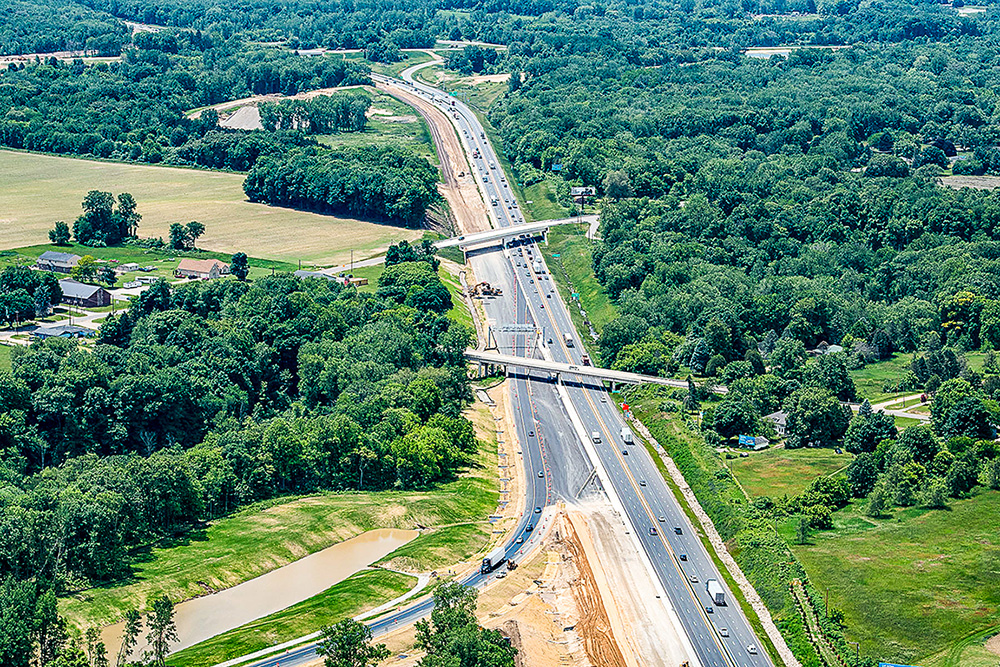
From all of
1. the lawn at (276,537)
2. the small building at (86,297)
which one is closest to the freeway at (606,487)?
the lawn at (276,537)

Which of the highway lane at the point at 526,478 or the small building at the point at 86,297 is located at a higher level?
the small building at the point at 86,297

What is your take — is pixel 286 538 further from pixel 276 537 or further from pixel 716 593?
pixel 716 593

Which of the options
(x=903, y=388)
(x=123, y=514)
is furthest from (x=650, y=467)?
(x=123, y=514)

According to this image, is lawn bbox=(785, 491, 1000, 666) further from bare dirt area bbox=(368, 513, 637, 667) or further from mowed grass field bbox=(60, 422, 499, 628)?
mowed grass field bbox=(60, 422, 499, 628)

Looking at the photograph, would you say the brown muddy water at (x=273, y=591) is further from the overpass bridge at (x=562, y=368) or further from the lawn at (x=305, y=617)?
the overpass bridge at (x=562, y=368)

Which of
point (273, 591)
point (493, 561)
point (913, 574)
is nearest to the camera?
point (913, 574)

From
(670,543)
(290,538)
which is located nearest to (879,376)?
(670,543)
